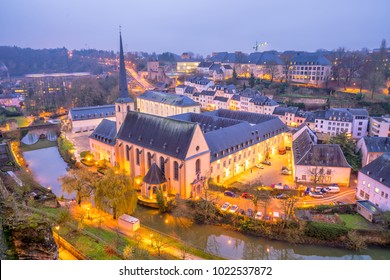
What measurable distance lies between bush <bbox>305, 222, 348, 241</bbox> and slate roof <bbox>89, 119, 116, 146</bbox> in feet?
43.1

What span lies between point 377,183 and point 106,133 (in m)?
16.5

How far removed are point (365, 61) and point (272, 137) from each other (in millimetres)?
20249

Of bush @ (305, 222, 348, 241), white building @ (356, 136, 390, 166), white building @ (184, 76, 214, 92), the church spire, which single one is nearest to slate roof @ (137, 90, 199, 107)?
white building @ (184, 76, 214, 92)

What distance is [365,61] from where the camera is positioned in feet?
116

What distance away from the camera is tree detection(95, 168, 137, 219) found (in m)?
13.4

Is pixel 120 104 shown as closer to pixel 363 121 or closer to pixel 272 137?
pixel 272 137

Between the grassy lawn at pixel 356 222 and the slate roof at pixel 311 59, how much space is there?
27854mm

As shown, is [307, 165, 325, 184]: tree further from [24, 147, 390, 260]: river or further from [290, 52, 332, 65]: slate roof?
[290, 52, 332, 65]: slate roof

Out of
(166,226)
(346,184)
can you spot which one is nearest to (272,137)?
(346,184)

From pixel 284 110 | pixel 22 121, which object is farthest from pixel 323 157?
pixel 22 121

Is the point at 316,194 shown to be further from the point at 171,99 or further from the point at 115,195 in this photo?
the point at 171,99

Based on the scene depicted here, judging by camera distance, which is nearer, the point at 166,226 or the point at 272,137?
the point at 166,226

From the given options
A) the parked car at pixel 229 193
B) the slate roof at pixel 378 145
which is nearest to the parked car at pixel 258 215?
the parked car at pixel 229 193
